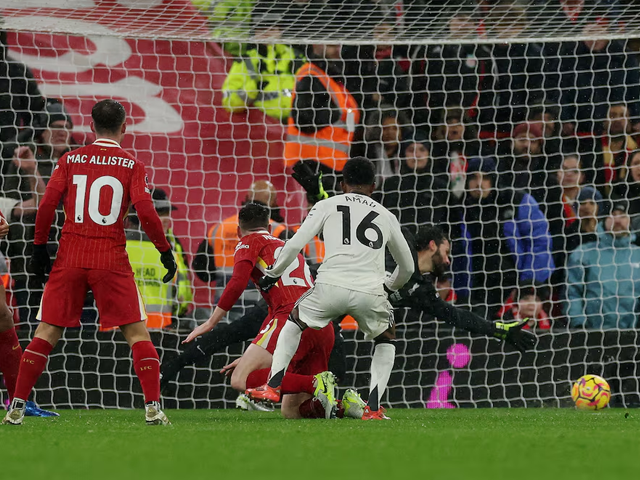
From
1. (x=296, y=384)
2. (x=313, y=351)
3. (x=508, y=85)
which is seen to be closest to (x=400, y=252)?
(x=313, y=351)

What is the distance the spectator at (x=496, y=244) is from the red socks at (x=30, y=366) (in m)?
4.80

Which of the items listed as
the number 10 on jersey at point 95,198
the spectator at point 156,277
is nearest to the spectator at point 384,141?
the spectator at point 156,277

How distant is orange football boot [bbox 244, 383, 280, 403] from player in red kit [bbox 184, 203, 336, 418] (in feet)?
0.35

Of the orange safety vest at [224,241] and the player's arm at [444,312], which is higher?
the orange safety vest at [224,241]

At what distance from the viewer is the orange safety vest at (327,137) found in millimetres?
9789

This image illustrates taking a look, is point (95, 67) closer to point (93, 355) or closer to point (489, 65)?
point (93, 355)

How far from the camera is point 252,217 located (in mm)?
6895

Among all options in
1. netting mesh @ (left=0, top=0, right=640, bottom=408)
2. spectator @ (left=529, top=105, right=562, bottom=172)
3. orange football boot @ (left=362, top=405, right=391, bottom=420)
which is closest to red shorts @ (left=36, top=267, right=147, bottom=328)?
orange football boot @ (left=362, top=405, right=391, bottom=420)

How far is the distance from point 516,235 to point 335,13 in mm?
2580

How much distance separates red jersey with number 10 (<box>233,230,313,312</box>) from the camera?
6746 millimetres

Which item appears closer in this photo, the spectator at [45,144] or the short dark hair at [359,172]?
the short dark hair at [359,172]

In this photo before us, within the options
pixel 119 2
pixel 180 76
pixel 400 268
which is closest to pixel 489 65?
pixel 180 76

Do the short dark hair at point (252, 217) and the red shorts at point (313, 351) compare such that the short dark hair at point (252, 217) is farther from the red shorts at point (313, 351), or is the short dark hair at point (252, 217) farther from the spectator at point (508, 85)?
the spectator at point (508, 85)

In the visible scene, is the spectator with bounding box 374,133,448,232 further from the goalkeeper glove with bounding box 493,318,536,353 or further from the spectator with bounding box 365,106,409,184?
the goalkeeper glove with bounding box 493,318,536,353
